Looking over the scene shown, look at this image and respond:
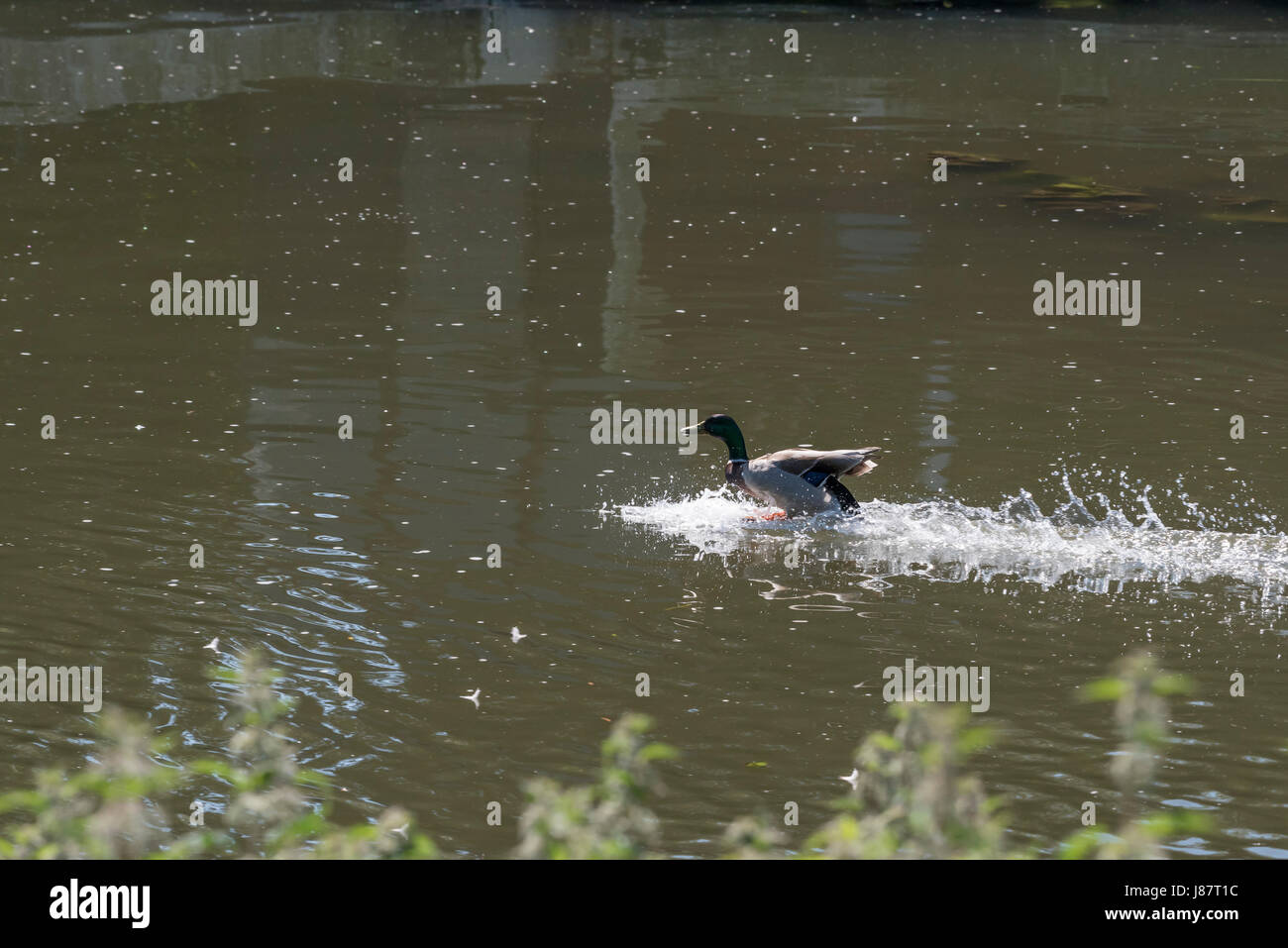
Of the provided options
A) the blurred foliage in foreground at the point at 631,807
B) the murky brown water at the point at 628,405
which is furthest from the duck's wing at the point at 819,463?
the blurred foliage in foreground at the point at 631,807

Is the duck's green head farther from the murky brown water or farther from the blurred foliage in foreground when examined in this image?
the blurred foliage in foreground

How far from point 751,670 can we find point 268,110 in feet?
68.8

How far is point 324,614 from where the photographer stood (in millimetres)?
11555

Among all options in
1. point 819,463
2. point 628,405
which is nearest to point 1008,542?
point 819,463

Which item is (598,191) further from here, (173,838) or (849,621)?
(173,838)

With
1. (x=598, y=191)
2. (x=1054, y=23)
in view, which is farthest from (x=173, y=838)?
(x=1054, y=23)

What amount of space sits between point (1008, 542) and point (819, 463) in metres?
1.53

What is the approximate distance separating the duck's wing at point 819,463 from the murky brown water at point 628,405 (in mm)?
413

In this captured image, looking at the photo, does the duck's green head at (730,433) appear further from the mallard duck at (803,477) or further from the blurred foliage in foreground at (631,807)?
the blurred foliage in foreground at (631,807)

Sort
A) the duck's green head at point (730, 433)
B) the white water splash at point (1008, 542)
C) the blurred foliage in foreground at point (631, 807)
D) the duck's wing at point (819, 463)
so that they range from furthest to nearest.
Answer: the duck's green head at point (730, 433) < the duck's wing at point (819, 463) < the white water splash at point (1008, 542) < the blurred foliage in foreground at point (631, 807)

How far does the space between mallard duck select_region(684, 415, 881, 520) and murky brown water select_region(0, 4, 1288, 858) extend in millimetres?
238

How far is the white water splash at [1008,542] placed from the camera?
12.6 meters

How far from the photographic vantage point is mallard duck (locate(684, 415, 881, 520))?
13445mm

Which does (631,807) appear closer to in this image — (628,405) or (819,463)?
(819,463)
